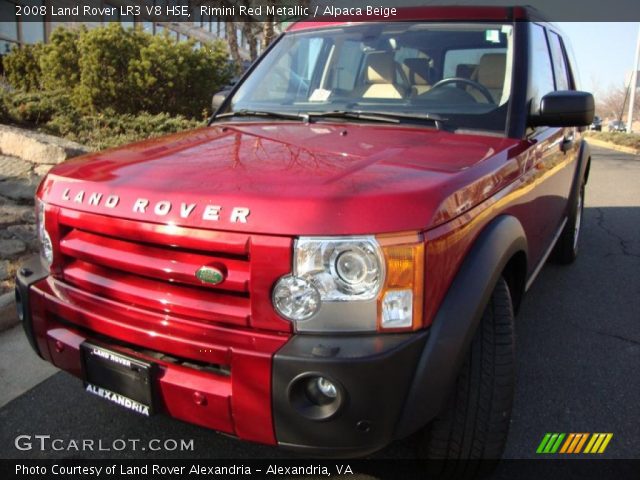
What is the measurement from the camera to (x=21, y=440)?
2434 mm

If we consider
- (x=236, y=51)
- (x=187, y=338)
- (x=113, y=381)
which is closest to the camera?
(x=187, y=338)

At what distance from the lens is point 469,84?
2.83 meters

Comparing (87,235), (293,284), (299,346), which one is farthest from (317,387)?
(87,235)

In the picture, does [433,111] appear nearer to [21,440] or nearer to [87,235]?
[87,235]

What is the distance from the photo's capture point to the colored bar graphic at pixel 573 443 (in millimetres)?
2377

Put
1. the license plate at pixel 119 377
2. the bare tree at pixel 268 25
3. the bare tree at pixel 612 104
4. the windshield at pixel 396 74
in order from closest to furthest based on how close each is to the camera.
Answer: the license plate at pixel 119 377
the windshield at pixel 396 74
the bare tree at pixel 268 25
the bare tree at pixel 612 104

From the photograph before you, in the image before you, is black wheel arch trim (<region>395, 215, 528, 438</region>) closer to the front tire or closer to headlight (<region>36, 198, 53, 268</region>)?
the front tire

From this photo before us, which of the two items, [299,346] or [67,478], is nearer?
[299,346]

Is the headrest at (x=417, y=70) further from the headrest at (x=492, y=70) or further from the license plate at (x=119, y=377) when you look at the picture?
the license plate at (x=119, y=377)

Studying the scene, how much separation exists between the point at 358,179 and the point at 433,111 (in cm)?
109

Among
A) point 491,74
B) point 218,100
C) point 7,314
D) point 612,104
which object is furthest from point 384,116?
point 612,104

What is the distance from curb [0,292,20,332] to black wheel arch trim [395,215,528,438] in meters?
2.69
